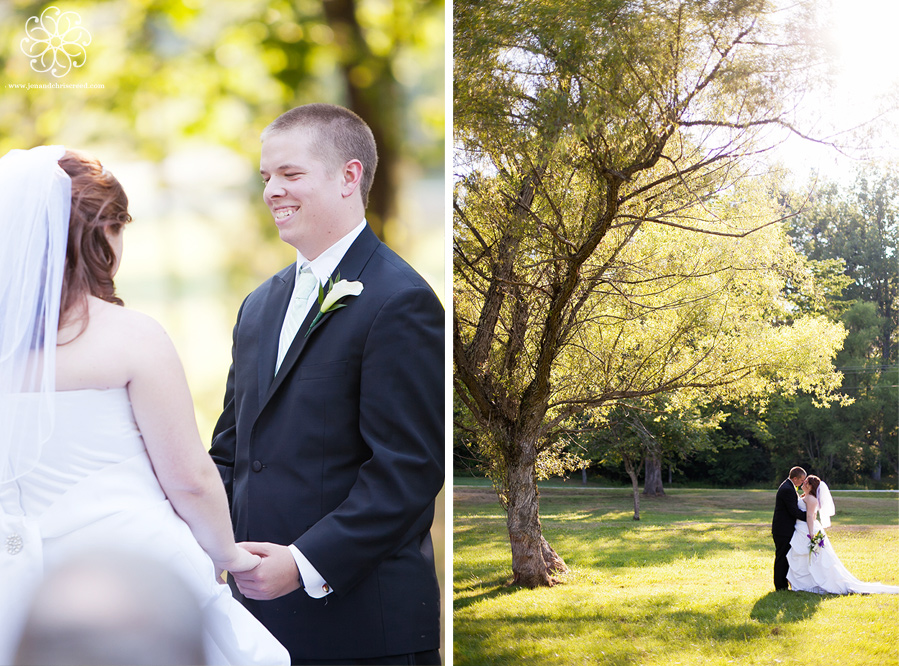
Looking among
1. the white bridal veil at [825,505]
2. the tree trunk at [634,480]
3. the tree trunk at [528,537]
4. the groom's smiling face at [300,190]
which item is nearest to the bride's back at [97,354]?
the groom's smiling face at [300,190]

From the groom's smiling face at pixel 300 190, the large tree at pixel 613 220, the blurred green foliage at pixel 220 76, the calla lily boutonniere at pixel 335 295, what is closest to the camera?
the calla lily boutonniere at pixel 335 295

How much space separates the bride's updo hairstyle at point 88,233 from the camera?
6.47 feet

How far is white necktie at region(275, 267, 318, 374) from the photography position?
7.50ft

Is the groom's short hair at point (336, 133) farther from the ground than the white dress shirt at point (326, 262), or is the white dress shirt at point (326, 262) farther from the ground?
the groom's short hair at point (336, 133)

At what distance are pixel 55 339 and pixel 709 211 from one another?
7.23 feet

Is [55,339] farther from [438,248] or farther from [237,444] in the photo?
[438,248]

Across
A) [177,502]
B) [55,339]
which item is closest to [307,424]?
[177,502]

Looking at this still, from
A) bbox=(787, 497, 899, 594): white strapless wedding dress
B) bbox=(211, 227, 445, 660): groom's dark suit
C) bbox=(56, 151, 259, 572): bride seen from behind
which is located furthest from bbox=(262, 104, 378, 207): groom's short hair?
bbox=(787, 497, 899, 594): white strapless wedding dress

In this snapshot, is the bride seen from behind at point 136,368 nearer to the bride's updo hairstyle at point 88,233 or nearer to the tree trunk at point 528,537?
the bride's updo hairstyle at point 88,233

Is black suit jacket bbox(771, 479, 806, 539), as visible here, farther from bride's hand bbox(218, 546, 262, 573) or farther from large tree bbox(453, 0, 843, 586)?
bride's hand bbox(218, 546, 262, 573)

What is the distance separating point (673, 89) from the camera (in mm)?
2713

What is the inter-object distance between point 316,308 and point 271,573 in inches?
31.9

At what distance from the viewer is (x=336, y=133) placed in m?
2.42

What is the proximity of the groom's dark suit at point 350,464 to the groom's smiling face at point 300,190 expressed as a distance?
0.48 feet
